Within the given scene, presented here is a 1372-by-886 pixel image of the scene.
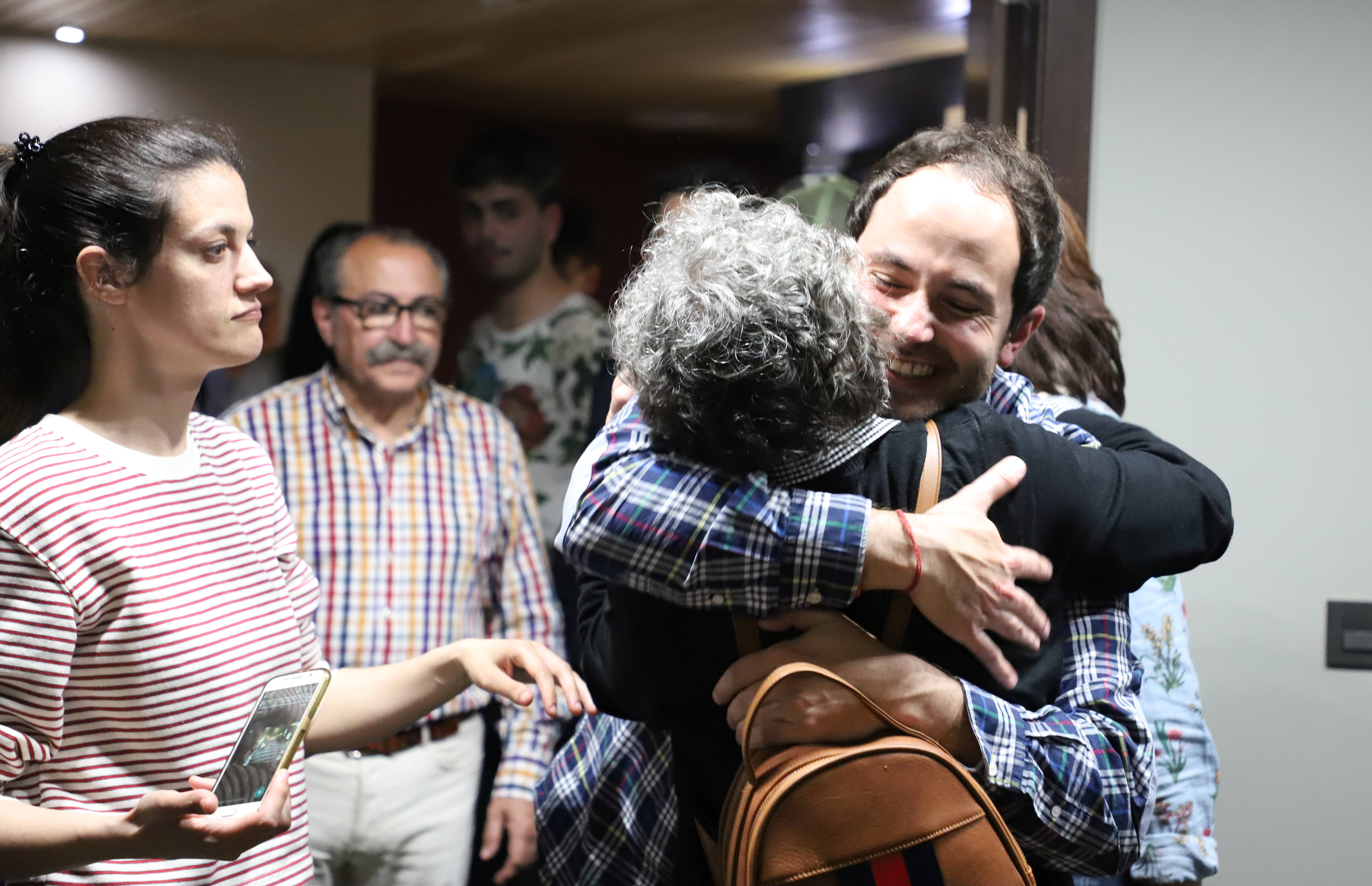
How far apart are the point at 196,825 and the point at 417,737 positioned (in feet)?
3.99

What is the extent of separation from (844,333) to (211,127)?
84 cm

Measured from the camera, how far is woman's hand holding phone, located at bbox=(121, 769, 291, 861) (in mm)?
975

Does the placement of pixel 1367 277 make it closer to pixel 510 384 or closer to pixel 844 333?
pixel 844 333

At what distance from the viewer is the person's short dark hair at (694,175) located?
2916mm

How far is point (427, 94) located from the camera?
9.52 ft

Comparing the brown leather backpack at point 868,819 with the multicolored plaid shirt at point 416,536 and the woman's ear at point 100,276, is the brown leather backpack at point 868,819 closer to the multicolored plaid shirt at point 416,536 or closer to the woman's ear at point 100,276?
the woman's ear at point 100,276

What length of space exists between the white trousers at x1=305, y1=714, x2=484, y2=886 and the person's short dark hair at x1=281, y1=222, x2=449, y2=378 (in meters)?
0.84

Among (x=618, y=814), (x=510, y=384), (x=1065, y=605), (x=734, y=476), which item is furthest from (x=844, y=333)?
(x=510, y=384)

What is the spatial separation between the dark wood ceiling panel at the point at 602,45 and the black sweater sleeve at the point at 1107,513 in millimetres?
1376

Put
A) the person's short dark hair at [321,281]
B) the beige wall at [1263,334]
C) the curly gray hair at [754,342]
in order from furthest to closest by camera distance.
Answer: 1. the person's short dark hair at [321,281]
2. the beige wall at [1263,334]
3. the curly gray hair at [754,342]

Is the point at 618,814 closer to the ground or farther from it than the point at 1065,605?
closer to the ground

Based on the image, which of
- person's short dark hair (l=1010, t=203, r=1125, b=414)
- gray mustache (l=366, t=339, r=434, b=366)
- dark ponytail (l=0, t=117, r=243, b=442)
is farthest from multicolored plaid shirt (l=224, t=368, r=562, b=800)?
person's short dark hair (l=1010, t=203, r=1125, b=414)

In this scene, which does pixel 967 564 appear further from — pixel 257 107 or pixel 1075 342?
pixel 257 107

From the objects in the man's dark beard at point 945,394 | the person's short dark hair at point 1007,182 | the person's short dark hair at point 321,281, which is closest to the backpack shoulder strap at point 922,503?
the man's dark beard at point 945,394
